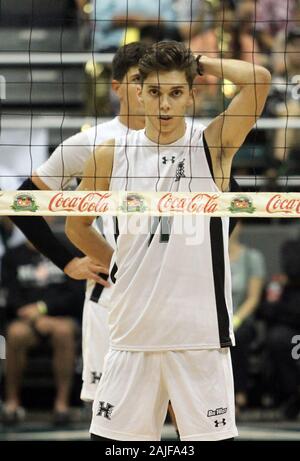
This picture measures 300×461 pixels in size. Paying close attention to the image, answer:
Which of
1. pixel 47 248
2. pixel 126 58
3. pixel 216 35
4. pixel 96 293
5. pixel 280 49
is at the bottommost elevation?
pixel 96 293

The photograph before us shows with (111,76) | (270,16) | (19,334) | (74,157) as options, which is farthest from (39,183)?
(270,16)

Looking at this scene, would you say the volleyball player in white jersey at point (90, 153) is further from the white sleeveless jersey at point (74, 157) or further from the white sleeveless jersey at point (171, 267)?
the white sleeveless jersey at point (171, 267)

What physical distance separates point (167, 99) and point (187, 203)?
52cm

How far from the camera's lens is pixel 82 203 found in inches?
224

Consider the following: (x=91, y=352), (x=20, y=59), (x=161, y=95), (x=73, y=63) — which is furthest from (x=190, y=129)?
(x=73, y=63)

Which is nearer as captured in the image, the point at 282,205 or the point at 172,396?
the point at 172,396

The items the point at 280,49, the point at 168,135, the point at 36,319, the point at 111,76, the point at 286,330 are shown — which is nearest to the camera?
the point at 168,135

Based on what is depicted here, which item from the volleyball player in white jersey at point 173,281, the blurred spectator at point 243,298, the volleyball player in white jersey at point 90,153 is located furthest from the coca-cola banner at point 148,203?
the blurred spectator at point 243,298

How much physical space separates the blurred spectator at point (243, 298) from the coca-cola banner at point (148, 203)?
4.56 meters

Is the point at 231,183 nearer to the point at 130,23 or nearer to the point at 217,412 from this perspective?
the point at 217,412

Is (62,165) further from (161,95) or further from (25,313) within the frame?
(25,313)

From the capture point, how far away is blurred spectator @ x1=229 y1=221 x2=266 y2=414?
10250 mm

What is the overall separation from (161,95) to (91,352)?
1775mm

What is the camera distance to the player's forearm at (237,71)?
5.62 m
